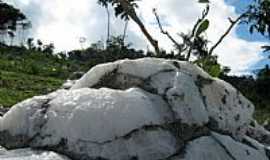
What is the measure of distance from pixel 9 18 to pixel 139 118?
4426 cm

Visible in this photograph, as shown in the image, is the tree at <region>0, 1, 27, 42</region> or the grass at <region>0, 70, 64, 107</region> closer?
the grass at <region>0, 70, 64, 107</region>

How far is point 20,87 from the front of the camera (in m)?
17.8

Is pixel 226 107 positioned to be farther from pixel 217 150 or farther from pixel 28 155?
pixel 28 155

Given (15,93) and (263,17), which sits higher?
(263,17)

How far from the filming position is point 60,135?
371 centimetres

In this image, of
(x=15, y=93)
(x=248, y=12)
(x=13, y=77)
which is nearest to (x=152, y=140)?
(x=248, y=12)

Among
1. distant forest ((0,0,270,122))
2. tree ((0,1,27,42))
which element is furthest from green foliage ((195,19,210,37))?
tree ((0,1,27,42))

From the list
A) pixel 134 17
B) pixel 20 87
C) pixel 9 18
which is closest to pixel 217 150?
pixel 134 17

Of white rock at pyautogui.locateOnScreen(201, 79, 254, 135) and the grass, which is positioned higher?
white rock at pyautogui.locateOnScreen(201, 79, 254, 135)

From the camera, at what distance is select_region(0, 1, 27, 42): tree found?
45.8 m

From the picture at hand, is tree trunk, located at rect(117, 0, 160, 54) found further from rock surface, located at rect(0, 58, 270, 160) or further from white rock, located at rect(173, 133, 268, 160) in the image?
white rock, located at rect(173, 133, 268, 160)

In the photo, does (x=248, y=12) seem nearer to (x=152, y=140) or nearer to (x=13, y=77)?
(x=152, y=140)

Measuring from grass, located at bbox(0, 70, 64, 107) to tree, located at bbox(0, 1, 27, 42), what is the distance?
24636 mm

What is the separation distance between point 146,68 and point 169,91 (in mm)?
244
